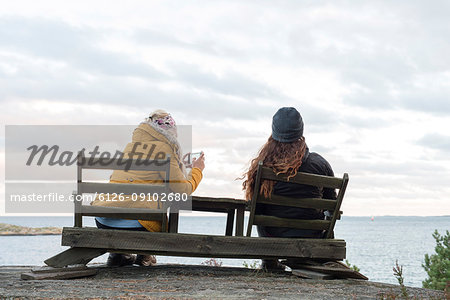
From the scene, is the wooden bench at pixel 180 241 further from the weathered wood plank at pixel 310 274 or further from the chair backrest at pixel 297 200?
the weathered wood plank at pixel 310 274

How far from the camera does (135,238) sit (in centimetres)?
675

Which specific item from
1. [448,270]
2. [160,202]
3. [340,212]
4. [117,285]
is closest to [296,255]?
[340,212]

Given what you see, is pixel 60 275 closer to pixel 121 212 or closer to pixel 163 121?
pixel 121 212

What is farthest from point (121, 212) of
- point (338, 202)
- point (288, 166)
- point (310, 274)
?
point (338, 202)

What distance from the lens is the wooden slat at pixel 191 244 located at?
6.73 m

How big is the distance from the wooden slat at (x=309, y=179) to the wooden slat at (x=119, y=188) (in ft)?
4.18

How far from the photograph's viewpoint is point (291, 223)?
7.02 m

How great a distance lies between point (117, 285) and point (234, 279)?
1450 mm

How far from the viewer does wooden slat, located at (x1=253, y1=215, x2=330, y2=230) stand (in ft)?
22.7

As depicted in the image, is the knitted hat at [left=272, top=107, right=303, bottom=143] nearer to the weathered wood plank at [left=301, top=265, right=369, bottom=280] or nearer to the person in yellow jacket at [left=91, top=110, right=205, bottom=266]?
the person in yellow jacket at [left=91, top=110, right=205, bottom=266]

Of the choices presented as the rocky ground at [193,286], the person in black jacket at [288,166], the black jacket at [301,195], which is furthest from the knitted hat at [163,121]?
the rocky ground at [193,286]

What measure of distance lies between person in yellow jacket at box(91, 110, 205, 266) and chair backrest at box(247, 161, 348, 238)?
87 cm

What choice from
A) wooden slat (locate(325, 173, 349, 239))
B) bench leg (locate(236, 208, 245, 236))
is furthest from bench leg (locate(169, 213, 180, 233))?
wooden slat (locate(325, 173, 349, 239))

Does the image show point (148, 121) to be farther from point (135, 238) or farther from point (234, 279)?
point (234, 279)
